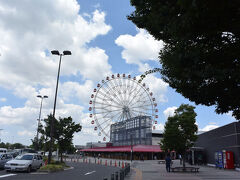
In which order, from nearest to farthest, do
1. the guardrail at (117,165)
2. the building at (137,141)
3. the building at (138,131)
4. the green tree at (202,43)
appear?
the green tree at (202,43) → the guardrail at (117,165) → the building at (137,141) → the building at (138,131)

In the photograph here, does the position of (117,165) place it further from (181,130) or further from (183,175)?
(183,175)

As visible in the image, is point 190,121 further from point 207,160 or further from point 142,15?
point 142,15

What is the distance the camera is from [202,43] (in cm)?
659

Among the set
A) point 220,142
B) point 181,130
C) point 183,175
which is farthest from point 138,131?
point 183,175

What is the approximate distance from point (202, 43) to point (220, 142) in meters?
27.9

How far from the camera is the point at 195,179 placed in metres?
16.1

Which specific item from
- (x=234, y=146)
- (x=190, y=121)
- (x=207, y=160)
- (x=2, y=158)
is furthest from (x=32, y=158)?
(x=207, y=160)

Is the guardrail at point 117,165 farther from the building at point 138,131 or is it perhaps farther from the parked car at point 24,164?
the building at point 138,131

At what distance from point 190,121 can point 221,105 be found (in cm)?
1841

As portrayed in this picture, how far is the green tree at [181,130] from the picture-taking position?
2462cm

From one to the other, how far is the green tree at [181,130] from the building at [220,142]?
4.91 m

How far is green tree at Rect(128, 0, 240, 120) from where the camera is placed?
195 inches

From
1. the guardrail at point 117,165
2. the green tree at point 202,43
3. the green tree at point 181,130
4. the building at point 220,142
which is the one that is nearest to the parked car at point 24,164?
the guardrail at point 117,165

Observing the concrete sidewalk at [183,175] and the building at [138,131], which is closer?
the concrete sidewalk at [183,175]
